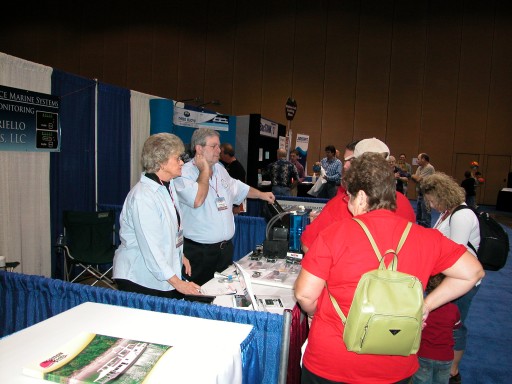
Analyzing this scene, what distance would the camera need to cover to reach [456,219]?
2291mm

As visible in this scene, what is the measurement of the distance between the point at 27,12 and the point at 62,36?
70.4 inches

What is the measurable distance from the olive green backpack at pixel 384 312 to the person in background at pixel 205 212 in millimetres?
1530

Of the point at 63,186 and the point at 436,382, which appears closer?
the point at 436,382

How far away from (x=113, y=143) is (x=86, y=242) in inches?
62.1

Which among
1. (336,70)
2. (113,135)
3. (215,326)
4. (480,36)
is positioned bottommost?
(215,326)

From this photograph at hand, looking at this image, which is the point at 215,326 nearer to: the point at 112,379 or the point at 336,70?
the point at 112,379

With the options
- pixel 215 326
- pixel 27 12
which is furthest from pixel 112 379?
pixel 27 12

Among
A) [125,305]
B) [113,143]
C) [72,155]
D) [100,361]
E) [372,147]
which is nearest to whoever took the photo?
[100,361]

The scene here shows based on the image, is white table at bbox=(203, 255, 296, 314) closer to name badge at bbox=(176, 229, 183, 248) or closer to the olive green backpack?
name badge at bbox=(176, 229, 183, 248)

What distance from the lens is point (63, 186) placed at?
14.4ft

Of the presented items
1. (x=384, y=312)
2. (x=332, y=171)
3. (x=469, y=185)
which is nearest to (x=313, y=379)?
A: (x=384, y=312)

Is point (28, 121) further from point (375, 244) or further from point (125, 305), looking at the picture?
point (375, 244)

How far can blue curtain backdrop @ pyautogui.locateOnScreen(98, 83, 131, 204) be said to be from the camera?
16.1ft

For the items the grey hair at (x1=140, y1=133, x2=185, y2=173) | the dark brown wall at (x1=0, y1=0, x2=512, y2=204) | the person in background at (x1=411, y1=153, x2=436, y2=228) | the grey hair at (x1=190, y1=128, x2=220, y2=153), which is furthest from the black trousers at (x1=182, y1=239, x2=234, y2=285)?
the dark brown wall at (x1=0, y1=0, x2=512, y2=204)
